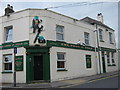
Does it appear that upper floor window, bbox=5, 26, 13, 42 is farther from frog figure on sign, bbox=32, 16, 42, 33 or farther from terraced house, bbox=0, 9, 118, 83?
frog figure on sign, bbox=32, 16, 42, 33

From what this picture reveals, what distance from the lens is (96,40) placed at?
774 inches

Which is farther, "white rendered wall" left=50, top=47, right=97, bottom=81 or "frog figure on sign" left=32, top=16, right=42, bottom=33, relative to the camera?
"white rendered wall" left=50, top=47, right=97, bottom=81

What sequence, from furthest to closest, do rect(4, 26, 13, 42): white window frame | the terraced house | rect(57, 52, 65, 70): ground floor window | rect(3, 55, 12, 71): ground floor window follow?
rect(4, 26, 13, 42): white window frame
rect(57, 52, 65, 70): ground floor window
rect(3, 55, 12, 71): ground floor window
the terraced house

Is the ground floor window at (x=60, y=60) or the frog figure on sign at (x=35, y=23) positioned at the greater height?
the frog figure on sign at (x=35, y=23)

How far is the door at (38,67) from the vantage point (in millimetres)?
12719

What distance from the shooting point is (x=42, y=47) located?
1259 centimetres

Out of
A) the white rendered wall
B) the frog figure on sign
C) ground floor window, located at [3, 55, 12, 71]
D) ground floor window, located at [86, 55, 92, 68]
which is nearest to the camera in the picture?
the frog figure on sign

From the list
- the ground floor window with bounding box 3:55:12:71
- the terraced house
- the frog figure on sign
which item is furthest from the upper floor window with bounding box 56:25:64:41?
the ground floor window with bounding box 3:55:12:71

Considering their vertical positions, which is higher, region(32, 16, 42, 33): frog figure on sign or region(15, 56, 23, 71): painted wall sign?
region(32, 16, 42, 33): frog figure on sign

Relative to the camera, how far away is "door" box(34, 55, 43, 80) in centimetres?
1272

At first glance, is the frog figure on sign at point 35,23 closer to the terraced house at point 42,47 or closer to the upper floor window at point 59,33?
the terraced house at point 42,47

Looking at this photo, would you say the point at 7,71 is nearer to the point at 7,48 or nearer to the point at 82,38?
the point at 7,48

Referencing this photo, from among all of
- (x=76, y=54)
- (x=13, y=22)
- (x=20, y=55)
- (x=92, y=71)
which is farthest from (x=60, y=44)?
(x=92, y=71)

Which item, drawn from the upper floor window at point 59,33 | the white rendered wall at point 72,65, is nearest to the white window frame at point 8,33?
the white rendered wall at point 72,65
